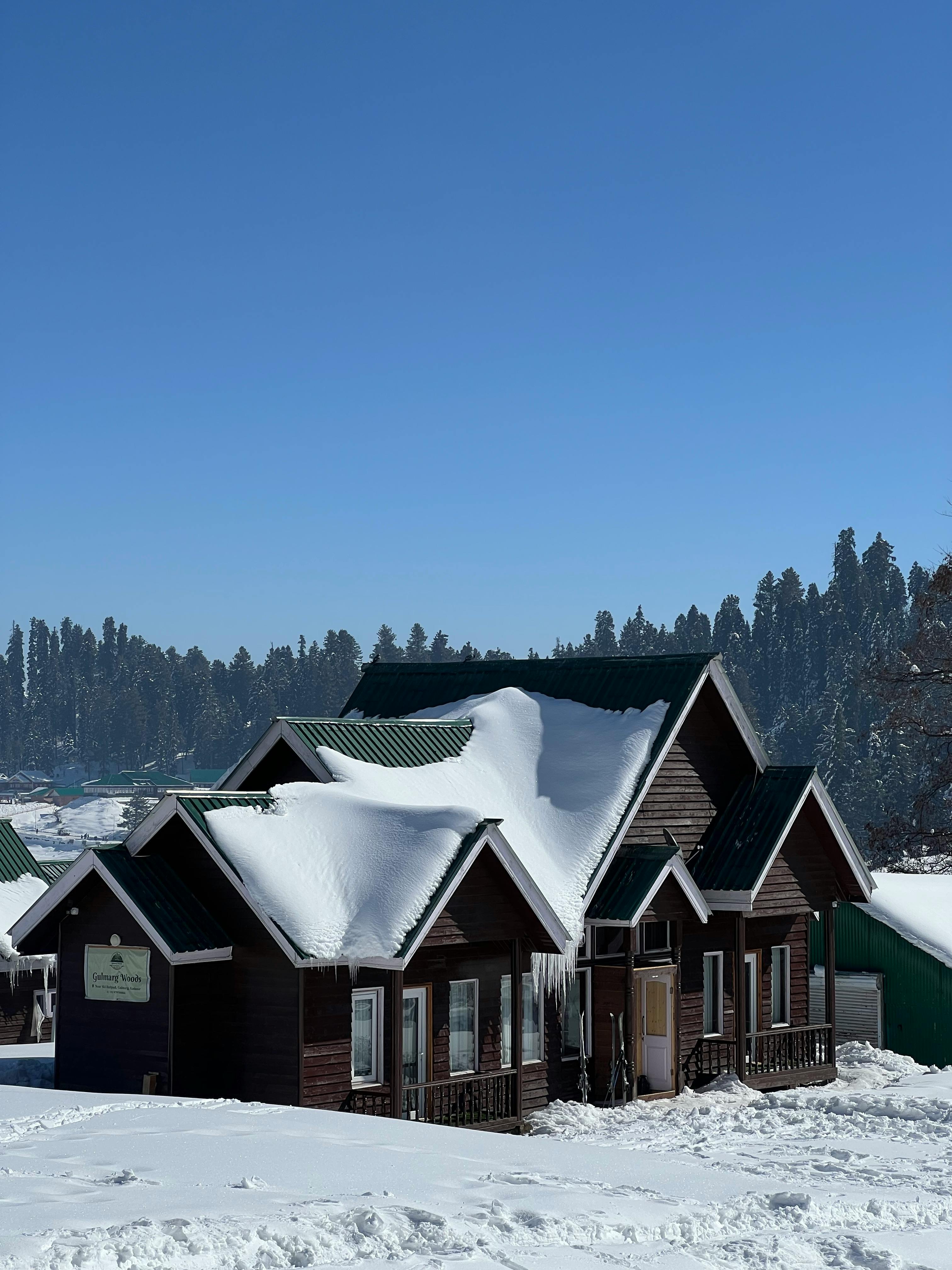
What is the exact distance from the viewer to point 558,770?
25719 mm

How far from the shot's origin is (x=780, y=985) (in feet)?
90.1

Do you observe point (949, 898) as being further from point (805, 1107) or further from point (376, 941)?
point (376, 941)

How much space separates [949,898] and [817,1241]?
79.1 ft

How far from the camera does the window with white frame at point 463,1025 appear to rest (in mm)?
21766

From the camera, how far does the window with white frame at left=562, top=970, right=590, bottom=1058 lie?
23.7 meters

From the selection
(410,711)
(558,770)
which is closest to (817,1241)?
(558,770)

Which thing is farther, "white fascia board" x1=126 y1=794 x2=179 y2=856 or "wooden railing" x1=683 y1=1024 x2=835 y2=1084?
"wooden railing" x1=683 y1=1024 x2=835 y2=1084

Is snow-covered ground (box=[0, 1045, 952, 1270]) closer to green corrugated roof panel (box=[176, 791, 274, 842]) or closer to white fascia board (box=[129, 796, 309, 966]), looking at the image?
white fascia board (box=[129, 796, 309, 966])

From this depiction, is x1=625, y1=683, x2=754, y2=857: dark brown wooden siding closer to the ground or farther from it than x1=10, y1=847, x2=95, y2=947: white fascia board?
farther from it

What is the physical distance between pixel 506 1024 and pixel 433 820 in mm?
3572

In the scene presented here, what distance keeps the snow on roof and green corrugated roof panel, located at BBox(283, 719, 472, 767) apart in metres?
0.20

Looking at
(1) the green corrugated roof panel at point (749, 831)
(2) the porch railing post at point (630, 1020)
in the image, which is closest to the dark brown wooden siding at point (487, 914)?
(2) the porch railing post at point (630, 1020)

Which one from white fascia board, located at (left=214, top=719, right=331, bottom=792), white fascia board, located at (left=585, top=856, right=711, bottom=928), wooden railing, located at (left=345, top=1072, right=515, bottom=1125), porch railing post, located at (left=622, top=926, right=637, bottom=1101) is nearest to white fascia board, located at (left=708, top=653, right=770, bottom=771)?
white fascia board, located at (left=585, top=856, right=711, bottom=928)

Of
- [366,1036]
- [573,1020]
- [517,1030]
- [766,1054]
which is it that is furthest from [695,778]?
[366,1036]
